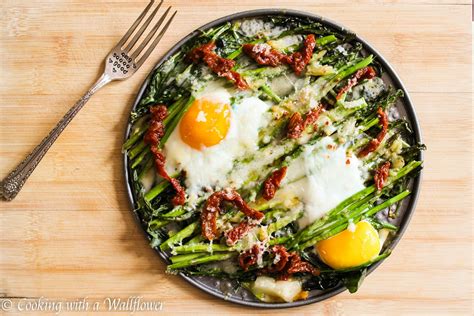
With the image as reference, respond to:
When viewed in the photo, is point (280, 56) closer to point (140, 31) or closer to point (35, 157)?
point (140, 31)

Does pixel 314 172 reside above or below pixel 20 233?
above

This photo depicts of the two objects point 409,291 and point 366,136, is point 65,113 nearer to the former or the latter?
point 366,136

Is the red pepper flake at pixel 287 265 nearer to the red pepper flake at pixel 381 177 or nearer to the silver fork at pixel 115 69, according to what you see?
the red pepper flake at pixel 381 177

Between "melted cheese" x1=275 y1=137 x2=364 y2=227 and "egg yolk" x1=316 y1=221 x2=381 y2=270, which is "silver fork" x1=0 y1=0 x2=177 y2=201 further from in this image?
"egg yolk" x1=316 y1=221 x2=381 y2=270

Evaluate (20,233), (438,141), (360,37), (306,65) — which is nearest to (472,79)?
(438,141)
